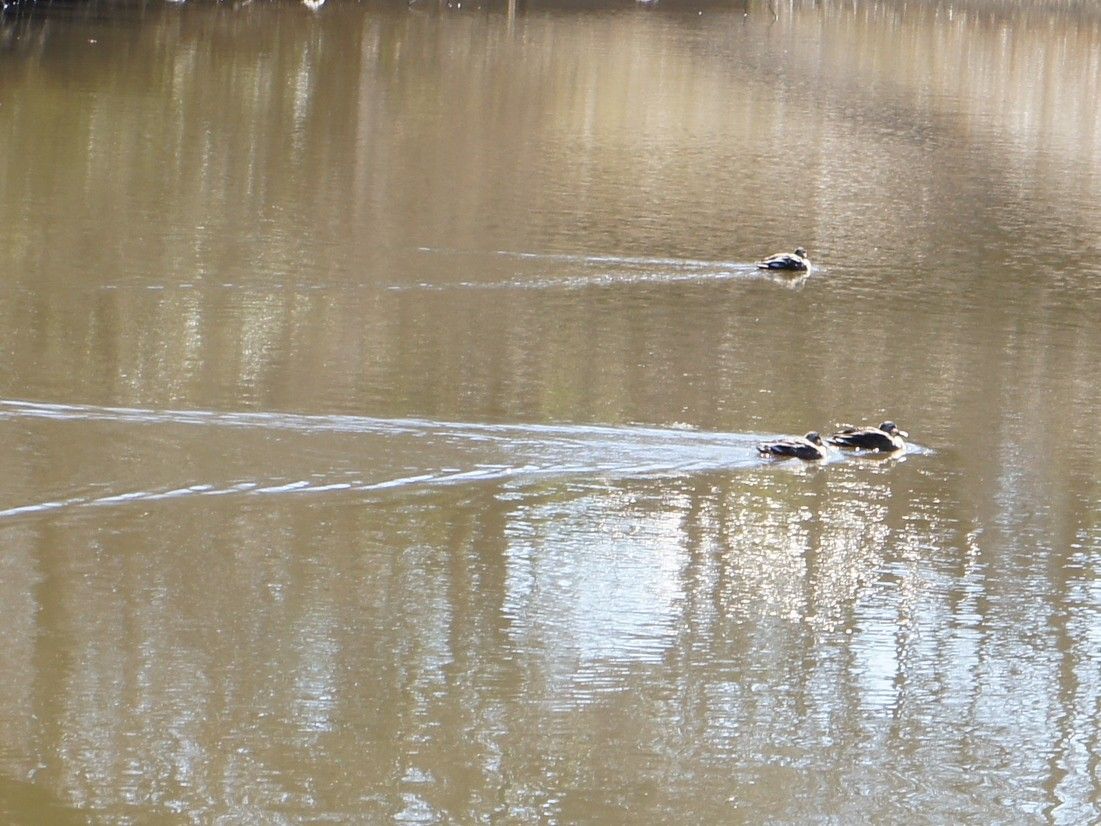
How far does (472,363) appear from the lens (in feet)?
50.1

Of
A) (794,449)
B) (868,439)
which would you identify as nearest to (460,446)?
(794,449)

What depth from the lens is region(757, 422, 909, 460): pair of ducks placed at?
1284cm

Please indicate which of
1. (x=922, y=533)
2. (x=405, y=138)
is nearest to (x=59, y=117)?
(x=405, y=138)

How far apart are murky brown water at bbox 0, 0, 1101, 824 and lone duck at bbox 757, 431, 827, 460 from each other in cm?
14

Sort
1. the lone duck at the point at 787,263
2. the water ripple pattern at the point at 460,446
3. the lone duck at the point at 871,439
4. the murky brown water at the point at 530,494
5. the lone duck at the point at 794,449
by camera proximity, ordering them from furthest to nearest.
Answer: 1. the lone duck at the point at 787,263
2. the lone duck at the point at 871,439
3. the lone duck at the point at 794,449
4. the water ripple pattern at the point at 460,446
5. the murky brown water at the point at 530,494

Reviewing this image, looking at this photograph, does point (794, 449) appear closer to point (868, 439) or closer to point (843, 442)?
point (843, 442)

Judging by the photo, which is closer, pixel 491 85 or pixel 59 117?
pixel 59 117

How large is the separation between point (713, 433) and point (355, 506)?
3359mm

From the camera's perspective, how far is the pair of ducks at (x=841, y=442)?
42.1 feet

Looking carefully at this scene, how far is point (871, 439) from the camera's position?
13180 mm

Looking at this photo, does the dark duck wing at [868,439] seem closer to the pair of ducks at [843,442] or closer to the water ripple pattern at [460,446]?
the pair of ducks at [843,442]

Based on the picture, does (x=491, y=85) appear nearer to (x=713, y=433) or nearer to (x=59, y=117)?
(x=59, y=117)

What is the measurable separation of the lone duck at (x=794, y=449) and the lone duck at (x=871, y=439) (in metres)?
0.32

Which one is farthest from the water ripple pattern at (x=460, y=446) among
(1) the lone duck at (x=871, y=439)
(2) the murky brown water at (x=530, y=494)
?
(1) the lone duck at (x=871, y=439)
